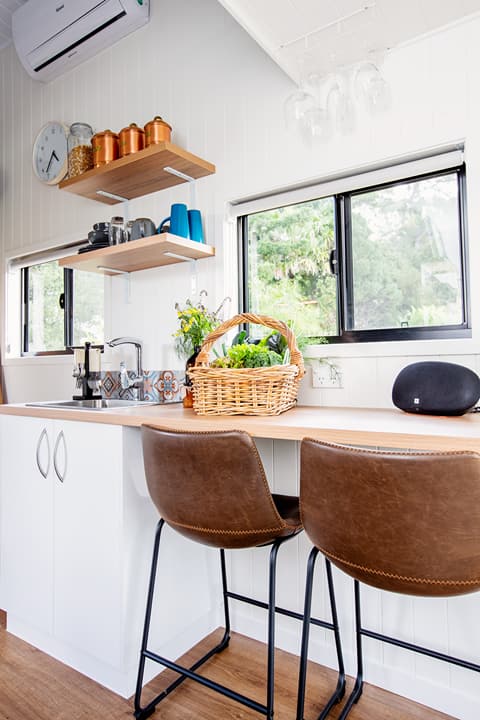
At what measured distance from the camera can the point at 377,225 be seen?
71.4 inches

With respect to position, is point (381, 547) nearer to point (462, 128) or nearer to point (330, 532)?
point (330, 532)

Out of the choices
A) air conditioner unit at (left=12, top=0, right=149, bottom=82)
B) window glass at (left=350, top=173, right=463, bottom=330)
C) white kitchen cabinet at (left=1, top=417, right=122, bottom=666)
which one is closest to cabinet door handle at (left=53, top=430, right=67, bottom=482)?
white kitchen cabinet at (left=1, top=417, right=122, bottom=666)

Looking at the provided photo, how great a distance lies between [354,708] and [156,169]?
2176 mm

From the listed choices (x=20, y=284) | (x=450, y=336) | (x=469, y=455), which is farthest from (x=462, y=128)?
(x=20, y=284)

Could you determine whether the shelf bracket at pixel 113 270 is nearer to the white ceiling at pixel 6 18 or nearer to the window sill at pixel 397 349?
the window sill at pixel 397 349

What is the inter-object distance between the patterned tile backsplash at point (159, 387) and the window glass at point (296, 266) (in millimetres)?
456

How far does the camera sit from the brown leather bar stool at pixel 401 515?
Result: 2.87 ft

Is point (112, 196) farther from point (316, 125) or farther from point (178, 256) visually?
point (316, 125)

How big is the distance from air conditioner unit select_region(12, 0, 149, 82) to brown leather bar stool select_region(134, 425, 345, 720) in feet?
7.44

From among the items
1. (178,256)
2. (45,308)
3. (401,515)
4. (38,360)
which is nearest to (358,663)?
(401,515)

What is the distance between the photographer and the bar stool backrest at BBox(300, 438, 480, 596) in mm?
875

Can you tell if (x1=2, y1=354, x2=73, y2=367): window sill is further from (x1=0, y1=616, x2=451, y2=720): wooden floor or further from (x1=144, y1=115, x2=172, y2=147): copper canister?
(x1=0, y1=616, x2=451, y2=720): wooden floor

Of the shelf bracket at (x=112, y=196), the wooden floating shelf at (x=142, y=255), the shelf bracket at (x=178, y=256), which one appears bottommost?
the shelf bracket at (x=178, y=256)

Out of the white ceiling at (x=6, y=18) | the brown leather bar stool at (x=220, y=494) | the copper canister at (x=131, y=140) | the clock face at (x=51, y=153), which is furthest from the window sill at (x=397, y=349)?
the white ceiling at (x=6, y=18)
